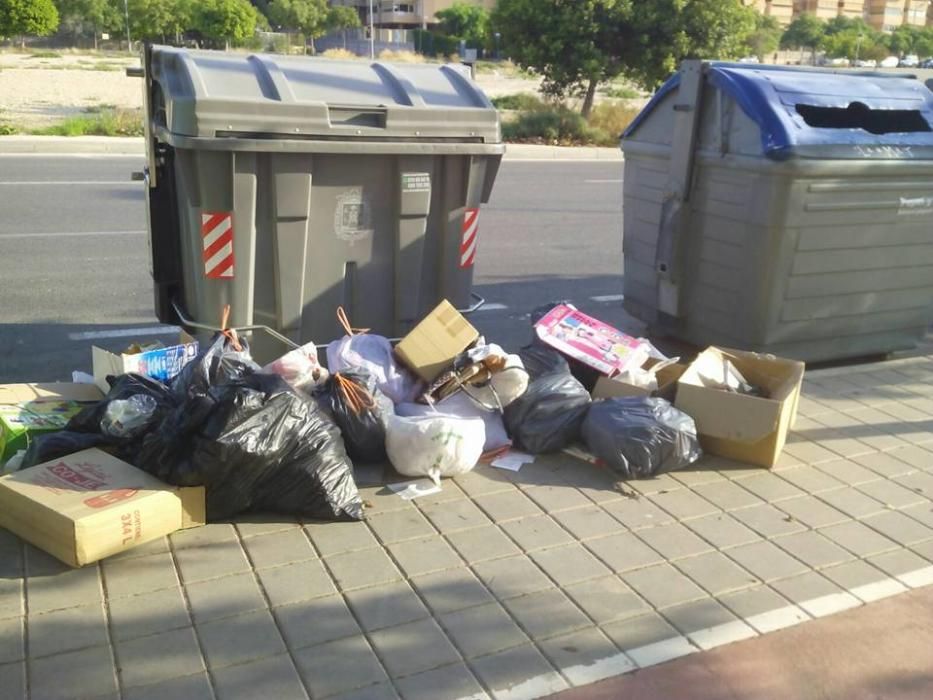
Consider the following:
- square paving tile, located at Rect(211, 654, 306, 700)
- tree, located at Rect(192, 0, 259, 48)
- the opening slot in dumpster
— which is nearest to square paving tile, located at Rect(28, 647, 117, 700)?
square paving tile, located at Rect(211, 654, 306, 700)

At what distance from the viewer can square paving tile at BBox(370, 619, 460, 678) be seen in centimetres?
266

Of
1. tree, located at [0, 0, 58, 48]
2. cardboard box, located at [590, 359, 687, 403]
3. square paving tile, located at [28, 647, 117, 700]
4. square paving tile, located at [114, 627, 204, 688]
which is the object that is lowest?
square paving tile, located at [114, 627, 204, 688]

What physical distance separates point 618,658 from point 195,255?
8.63ft

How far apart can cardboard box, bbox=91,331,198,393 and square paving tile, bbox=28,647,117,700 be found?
1581 millimetres

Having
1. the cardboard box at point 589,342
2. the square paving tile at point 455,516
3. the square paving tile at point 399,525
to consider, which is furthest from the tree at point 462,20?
the square paving tile at point 399,525

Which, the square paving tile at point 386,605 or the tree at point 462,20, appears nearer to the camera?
the square paving tile at point 386,605

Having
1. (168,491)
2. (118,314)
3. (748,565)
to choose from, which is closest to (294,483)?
(168,491)

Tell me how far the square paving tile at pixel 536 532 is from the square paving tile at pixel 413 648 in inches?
25.3

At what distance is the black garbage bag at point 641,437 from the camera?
3936 millimetres

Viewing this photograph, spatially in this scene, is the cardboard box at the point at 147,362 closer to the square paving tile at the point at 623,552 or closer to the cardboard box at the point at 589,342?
the cardboard box at the point at 589,342

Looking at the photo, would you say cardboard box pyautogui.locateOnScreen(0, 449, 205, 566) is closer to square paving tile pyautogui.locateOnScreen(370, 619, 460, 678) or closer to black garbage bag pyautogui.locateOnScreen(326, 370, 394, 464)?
black garbage bag pyautogui.locateOnScreen(326, 370, 394, 464)

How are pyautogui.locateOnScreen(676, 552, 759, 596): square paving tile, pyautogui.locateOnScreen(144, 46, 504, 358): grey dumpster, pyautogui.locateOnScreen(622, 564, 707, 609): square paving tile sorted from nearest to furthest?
pyautogui.locateOnScreen(622, 564, 707, 609): square paving tile → pyautogui.locateOnScreen(676, 552, 759, 596): square paving tile → pyautogui.locateOnScreen(144, 46, 504, 358): grey dumpster

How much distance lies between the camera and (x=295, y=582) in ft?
10.0

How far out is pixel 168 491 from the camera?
3264 mm
